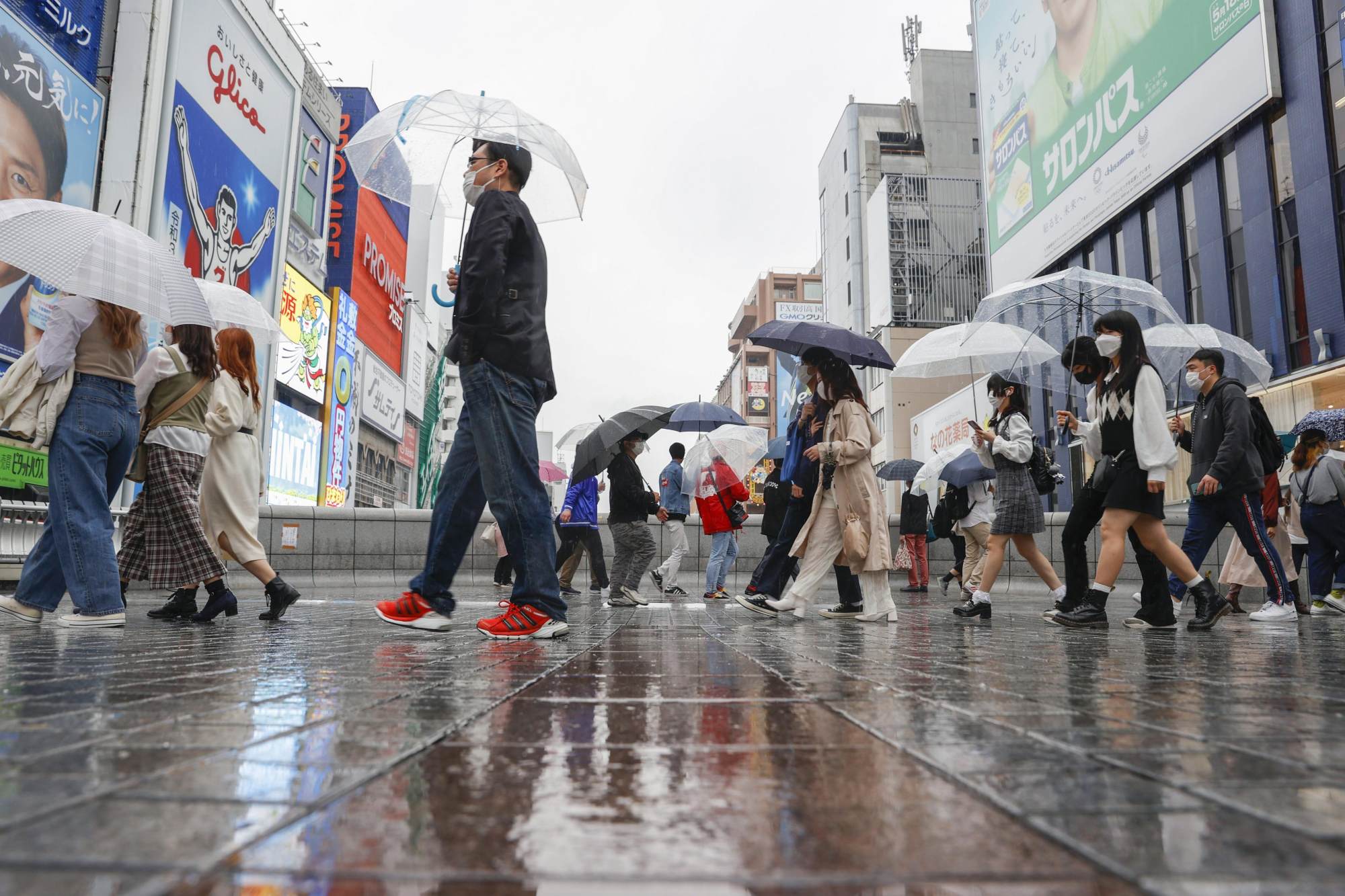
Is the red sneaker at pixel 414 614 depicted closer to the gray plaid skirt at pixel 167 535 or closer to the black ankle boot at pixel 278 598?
the black ankle boot at pixel 278 598

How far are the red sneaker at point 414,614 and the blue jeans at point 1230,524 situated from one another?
14.7ft

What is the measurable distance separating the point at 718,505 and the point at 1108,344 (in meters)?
5.75

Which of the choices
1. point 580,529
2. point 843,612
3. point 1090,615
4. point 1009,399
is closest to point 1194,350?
point 1009,399

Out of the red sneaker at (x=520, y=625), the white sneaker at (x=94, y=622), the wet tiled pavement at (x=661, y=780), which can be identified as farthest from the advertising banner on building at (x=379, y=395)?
the wet tiled pavement at (x=661, y=780)

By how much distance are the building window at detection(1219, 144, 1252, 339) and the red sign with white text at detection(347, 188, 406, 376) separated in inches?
1286

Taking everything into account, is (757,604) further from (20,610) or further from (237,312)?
(20,610)

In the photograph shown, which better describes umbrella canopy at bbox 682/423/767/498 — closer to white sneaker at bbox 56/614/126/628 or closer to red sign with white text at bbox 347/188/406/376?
white sneaker at bbox 56/614/126/628

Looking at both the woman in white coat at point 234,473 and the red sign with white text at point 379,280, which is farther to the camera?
the red sign with white text at point 379,280

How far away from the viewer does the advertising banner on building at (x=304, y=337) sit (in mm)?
34156

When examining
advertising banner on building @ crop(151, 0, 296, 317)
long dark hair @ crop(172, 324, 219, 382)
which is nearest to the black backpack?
long dark hair @ crop(172, 324, 219, 382)

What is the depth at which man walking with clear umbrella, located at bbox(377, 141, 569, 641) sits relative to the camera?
13.4 feet

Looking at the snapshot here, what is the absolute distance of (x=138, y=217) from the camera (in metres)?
15.6

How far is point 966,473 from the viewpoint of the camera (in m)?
10.1

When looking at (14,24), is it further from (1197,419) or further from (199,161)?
(1197,419)
